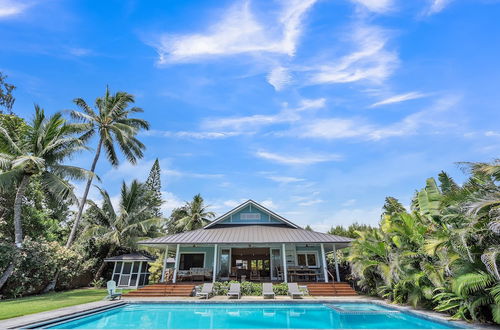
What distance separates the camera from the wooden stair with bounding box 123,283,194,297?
551 inches

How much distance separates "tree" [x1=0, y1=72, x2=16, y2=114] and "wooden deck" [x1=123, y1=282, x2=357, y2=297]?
22.4 metres

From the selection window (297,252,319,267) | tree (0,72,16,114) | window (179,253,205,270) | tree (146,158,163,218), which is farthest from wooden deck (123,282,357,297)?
tree (146,158,163,218)

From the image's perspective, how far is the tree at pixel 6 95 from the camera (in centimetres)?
2386

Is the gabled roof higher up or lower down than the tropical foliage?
higher up

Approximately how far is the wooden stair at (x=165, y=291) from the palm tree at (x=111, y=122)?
9.66m

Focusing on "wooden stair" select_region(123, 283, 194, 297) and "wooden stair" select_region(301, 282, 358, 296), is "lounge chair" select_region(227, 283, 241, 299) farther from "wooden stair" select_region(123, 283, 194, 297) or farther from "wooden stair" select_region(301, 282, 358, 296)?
"wooden stair" select_region(301, 282, 358, 296)

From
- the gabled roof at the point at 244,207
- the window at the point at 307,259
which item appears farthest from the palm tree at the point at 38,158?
the window at the point at 307,259

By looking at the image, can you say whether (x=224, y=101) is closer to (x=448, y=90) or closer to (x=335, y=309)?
(x=448, y=90)

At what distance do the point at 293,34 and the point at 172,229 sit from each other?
2865 centimetres

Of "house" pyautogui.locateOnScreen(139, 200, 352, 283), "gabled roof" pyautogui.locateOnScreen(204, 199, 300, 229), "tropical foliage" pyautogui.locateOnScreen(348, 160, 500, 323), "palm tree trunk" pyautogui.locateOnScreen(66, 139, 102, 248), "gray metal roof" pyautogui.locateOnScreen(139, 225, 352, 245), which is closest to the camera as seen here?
"tropical foliage" pyautogui.locateOnScreen(348, 160, 500, 323)

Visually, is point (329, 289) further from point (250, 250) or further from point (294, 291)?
point (250, 250)

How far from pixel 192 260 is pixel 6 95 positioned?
23.0 m

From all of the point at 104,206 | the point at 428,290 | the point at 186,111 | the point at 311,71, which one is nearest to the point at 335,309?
the point at 428,290

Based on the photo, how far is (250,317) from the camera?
10102 millimetres
